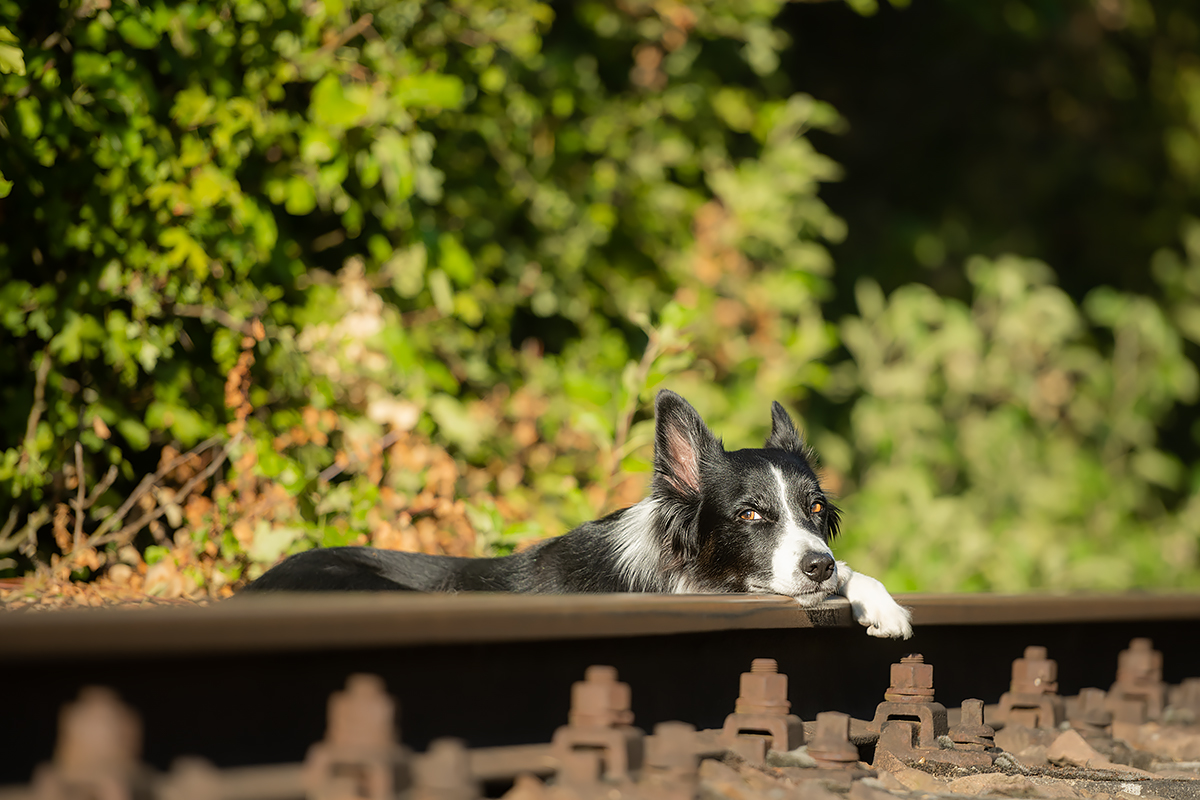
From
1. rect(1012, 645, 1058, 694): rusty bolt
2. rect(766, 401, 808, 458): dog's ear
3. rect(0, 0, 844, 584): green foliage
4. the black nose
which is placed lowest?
rect(1012, 645, 1058, 694): rusty bolt

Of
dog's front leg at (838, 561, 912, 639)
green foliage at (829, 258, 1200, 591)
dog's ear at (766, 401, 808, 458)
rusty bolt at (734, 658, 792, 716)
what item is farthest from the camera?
green foliage at (829, 258, 1200, 591)

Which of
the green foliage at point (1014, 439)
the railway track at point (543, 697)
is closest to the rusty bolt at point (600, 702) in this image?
the railway track at point (543, 697)

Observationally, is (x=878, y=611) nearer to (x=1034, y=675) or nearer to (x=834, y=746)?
(x=1034, y=675)

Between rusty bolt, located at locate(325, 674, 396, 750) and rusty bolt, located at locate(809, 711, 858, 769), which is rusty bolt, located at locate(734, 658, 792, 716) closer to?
rusty bolt, located at locate(809, 711, 858, 769)

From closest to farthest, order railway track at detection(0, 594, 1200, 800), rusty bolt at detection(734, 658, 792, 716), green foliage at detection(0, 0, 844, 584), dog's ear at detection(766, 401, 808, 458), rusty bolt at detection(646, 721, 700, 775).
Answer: railway track at detection(0, 594, 1200, 800) < rusty bolt at detection(646, 721, 700, 775) < rusty bolt at detection(734, 658, 792, 716) < dog's ear at detection(766, 401, 808, 458) < green foliage at detection(0, 0, 844, 584)

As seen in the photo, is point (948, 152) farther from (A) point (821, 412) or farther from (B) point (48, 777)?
(B) point (48, 777)

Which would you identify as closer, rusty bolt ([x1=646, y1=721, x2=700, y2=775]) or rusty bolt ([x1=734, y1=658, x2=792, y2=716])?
rusty bolt ([x1=646, y1=721, x2=700, y2=775])

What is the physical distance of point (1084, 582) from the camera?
9.08 meters

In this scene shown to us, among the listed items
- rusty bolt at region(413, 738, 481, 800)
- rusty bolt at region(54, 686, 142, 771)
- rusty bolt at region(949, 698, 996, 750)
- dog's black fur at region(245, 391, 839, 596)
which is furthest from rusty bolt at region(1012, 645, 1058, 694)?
rusty bolt at region(54, 686, 142, 771)

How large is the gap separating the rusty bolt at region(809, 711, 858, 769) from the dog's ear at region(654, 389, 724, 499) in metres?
1.60

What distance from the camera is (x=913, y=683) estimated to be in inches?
128

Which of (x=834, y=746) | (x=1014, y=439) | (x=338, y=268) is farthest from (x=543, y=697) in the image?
(x=1014, y=439)

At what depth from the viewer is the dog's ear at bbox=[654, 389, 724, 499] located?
430cm

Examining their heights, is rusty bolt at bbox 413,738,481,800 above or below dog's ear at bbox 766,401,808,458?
below
